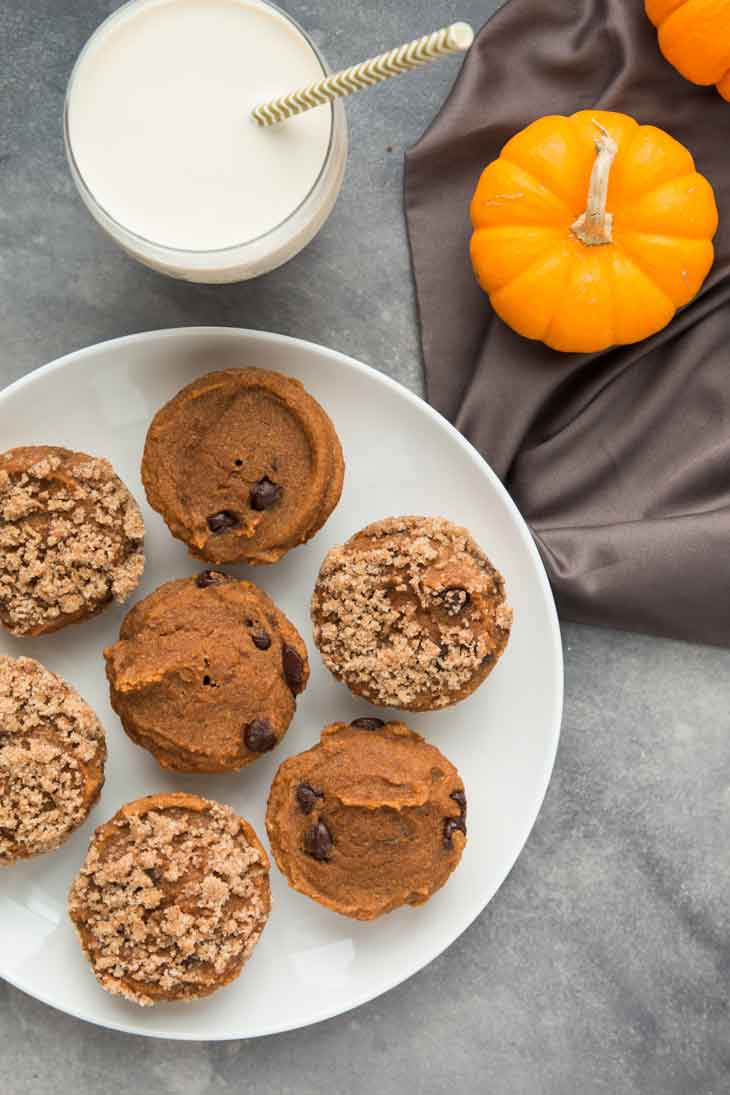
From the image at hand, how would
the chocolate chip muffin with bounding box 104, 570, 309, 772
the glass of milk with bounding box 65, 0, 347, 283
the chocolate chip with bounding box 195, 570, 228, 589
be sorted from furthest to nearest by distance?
the chocolate chip with bounding box 195, 570, 228, 589 < the chocolate chip muffin with bounding box 104, 570, 309, 772 < the glass of milk with bounding box 65, 0, 347, 283

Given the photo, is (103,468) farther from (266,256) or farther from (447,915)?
(447,915)

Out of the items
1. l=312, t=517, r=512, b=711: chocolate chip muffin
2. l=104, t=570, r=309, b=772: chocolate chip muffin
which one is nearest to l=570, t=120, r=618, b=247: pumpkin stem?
l=312, t=517, r=512, b=711: chocolate chip muffin

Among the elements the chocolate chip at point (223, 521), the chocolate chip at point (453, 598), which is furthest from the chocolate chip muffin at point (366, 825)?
the chocolate chip at point (223, 521)

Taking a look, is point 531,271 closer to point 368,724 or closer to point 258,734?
point 368,724

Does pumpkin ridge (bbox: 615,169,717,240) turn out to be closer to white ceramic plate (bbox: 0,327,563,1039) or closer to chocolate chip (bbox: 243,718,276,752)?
white ceramic plate (bbox: 0,327,563,1039)

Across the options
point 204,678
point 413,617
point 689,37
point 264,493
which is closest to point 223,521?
point 264,493

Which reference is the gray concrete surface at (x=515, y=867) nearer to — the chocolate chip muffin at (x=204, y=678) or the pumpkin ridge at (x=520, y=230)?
the pumpkin ridge at (x=520, y=230)

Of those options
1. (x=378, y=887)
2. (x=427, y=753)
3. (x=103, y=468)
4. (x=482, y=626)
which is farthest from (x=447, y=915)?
(x=103, y=468)
